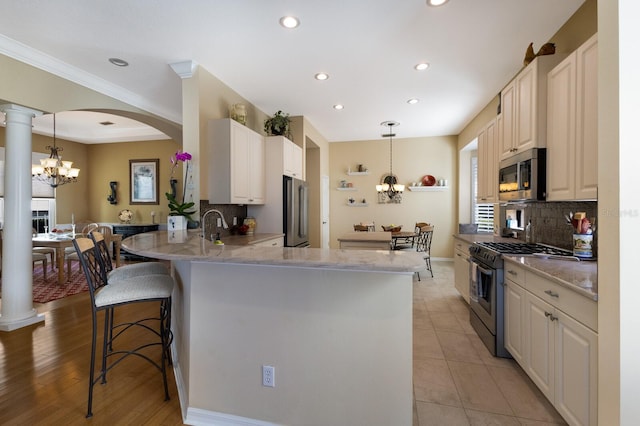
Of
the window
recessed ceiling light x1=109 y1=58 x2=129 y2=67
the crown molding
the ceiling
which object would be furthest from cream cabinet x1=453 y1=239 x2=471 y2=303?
the crown molding

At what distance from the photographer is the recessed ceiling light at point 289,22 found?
2445 millimetres

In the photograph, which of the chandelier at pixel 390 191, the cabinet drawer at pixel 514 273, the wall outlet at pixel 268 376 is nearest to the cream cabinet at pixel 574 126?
the cabinet drawer at pixel 514 273

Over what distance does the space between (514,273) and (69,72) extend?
472 cm

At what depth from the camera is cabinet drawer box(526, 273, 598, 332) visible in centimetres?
141

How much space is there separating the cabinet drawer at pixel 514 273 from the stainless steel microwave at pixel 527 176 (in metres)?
0.60

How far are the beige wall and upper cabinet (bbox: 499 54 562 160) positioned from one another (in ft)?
12.8

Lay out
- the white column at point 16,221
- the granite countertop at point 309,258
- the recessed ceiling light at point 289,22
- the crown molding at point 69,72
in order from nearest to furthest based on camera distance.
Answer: the granite countertop at point 309,258 → the recessed ceiling light at point 289,22 → the crown molding at point 69,72 → the white column at point 16,221

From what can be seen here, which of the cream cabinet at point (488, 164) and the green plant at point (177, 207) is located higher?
the cream cabinet at point (488, 164)

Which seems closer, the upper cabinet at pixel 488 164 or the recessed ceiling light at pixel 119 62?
the recessed ceiling light at pixel 119 62

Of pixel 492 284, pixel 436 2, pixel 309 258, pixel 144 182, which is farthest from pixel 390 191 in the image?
pixel 144 182

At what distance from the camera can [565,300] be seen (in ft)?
5.36

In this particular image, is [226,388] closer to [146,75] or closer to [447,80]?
[146,75]

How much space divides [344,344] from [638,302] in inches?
46.6

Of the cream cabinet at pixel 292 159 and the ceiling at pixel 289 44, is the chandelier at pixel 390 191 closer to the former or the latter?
the cream cabinet at pixel 292 159
